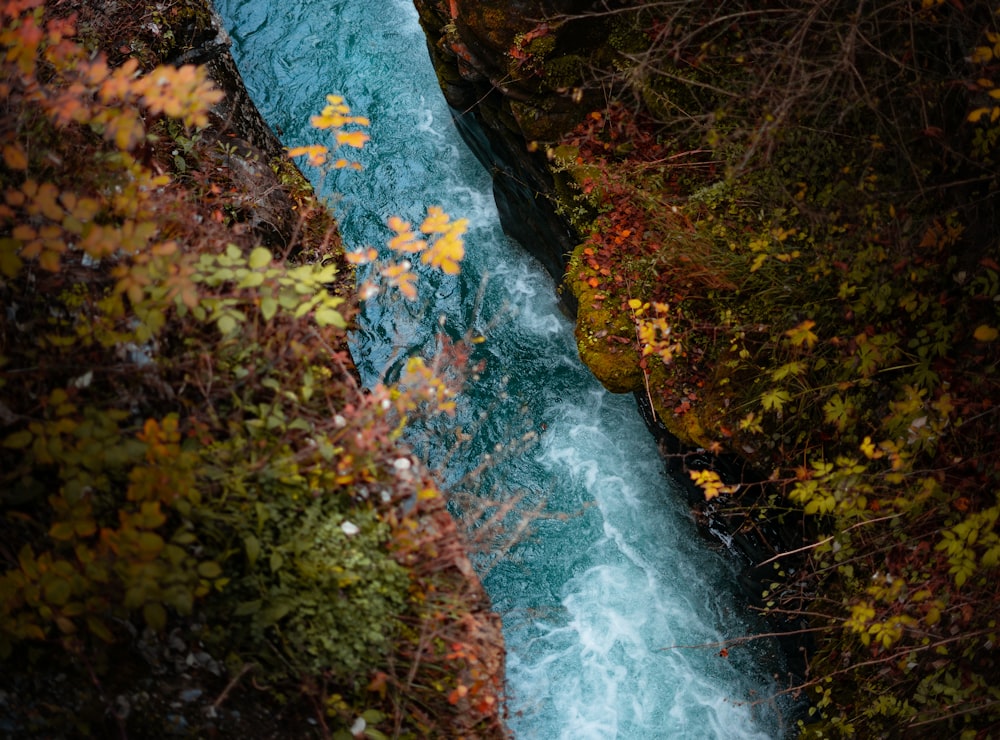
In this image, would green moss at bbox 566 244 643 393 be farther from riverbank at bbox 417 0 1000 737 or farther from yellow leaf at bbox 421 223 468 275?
yellow leaf at bbox 421 223 468 275

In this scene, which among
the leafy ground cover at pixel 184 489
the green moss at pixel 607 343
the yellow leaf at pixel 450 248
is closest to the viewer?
the leafy ground cover at pixel 184 489

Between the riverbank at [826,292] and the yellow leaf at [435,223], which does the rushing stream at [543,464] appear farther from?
the yellow leaf at [435,223]

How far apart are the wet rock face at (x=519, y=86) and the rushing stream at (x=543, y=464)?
27.1 inches

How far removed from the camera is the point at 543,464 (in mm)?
7344

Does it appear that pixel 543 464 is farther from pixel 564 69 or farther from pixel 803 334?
pixel 564 69

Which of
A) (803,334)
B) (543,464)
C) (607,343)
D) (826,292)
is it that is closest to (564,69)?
(607,343)

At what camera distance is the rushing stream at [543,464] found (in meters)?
6.21

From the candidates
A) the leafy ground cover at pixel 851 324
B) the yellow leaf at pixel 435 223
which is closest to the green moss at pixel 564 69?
the leafy ground cover at pixel 851 324

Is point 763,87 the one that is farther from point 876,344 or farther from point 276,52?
point 276,52

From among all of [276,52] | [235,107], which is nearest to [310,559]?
[235,107]

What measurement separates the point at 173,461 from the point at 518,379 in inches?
206

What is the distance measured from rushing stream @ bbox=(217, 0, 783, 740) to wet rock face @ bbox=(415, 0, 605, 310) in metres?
0.69

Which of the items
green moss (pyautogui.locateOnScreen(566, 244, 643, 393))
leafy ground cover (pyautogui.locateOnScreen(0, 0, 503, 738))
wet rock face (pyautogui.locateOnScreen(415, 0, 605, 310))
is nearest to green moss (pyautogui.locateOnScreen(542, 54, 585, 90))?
wet rock face (pyautogui.locateOnScreen(415, 0, 605, 310))

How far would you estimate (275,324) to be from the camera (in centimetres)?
384
